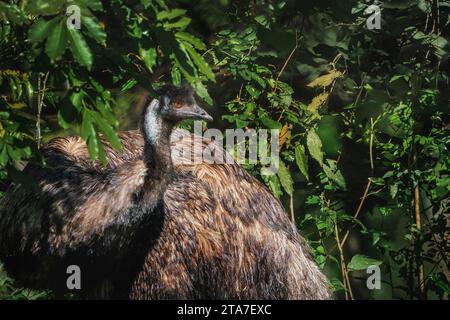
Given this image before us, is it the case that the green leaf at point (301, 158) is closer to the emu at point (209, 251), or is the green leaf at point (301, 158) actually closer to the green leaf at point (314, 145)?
the green leaf at point (314, 145)

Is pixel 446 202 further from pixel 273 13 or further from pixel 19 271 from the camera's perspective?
pixel 19 271

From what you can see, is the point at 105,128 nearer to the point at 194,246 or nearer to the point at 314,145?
the point at 194,246

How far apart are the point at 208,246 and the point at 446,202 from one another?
156 cm

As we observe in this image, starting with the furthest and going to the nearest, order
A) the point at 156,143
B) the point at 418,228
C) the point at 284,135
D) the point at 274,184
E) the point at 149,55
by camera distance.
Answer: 1. the point at 284,135
2. the point at 274,184
3. the point at 418,228
4. the point at 156,143
5. the point at 149,55

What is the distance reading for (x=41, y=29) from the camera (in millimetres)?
3559

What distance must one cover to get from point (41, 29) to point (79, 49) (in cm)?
17

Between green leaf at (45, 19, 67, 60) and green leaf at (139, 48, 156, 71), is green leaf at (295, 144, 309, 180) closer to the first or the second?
green leaf at (139, 48, 156, 71)

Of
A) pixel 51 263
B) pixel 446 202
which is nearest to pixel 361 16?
pixel 446 202

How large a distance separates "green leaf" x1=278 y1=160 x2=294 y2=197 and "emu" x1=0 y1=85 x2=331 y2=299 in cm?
44

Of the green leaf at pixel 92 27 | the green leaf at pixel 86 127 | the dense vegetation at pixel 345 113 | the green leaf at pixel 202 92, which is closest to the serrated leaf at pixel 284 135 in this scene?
the dense vegetation at pixel 345 113

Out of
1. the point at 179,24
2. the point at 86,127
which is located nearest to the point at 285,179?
the point at 179,24

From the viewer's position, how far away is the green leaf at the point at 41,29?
3.54 m

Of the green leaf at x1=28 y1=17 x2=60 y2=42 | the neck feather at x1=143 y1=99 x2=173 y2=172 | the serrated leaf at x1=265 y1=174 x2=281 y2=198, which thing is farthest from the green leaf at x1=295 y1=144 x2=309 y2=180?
→ the green leaf at x1=28 y1=17 x2=60 y2=42
